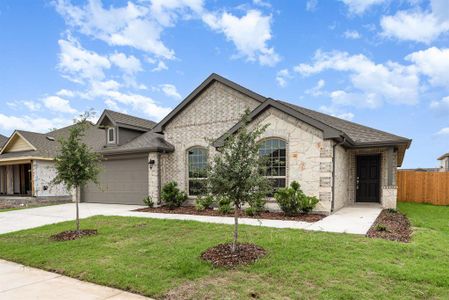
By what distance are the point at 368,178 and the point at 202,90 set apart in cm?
894

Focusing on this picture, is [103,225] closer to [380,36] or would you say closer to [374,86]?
[380,36]

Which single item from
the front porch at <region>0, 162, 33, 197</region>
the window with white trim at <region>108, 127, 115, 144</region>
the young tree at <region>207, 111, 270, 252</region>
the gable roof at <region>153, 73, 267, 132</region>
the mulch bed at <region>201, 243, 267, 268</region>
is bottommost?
the front porch at <region>0, 162, 33, 197</region>

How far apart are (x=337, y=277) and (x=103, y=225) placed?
7.45 metres

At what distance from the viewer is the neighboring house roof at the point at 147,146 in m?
14.4

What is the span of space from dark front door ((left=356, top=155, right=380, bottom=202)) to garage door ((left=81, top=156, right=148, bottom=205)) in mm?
10447

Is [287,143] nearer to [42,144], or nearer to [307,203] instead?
[307,203]

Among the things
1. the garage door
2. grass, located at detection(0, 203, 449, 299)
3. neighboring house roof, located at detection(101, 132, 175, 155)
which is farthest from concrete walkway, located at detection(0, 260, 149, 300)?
the garage door

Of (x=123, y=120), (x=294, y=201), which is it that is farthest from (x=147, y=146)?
(x=294, y=201)

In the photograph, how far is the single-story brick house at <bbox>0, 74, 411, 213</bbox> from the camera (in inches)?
426

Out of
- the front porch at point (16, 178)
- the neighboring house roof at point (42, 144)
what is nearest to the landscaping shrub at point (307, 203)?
the neighboring house roof at point (42, 144)

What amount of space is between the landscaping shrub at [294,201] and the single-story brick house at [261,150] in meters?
0.43

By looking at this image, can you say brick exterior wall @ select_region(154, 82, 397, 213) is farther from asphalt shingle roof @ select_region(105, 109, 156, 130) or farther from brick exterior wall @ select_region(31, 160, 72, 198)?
brick exterior wall @ select_region(31, 160, 72, 198)

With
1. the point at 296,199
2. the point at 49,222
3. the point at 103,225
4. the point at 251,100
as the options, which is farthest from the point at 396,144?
the point at 49,222

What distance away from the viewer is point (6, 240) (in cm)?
812
